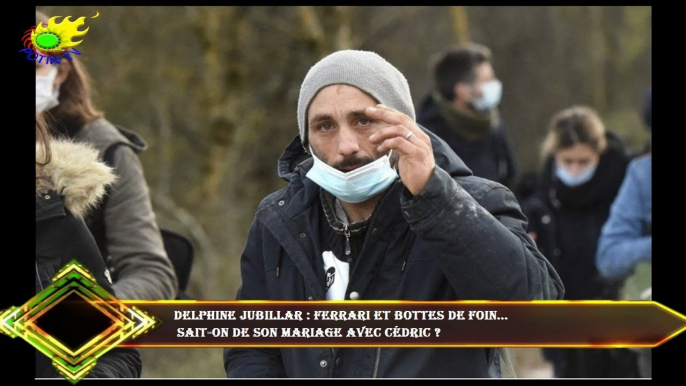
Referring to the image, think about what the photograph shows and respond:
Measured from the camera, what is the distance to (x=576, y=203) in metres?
7.31

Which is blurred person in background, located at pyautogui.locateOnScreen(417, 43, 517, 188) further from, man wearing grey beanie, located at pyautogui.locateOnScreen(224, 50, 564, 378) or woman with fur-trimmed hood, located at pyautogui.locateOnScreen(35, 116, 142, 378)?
man wearing grey beanie, located at pyautogui.locateOnScreen(224, 50, 564, 378)

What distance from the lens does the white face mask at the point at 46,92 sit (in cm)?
407

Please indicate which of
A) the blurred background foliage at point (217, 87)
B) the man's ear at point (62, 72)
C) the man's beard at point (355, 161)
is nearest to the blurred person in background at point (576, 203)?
the blurred background foliage at point (217, 87)

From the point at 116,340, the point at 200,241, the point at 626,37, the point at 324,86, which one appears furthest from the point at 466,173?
the point at 626,37

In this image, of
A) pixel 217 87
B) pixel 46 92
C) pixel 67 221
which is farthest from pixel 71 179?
pixel 217 87

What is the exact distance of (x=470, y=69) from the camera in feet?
24.9

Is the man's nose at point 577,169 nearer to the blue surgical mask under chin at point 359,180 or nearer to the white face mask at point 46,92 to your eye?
the white face mask at point 46,92

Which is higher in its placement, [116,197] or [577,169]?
[577,169]

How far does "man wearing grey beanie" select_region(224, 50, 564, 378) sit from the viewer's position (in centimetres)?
288

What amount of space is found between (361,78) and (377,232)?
0.46m

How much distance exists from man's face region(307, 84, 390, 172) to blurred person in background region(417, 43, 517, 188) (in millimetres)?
4175

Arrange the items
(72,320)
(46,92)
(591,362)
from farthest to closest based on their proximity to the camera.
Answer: (591,362) < (46,92) < (72,320)

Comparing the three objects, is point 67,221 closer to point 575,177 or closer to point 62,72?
point 62,72

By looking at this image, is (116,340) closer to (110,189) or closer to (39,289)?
(39,289)
